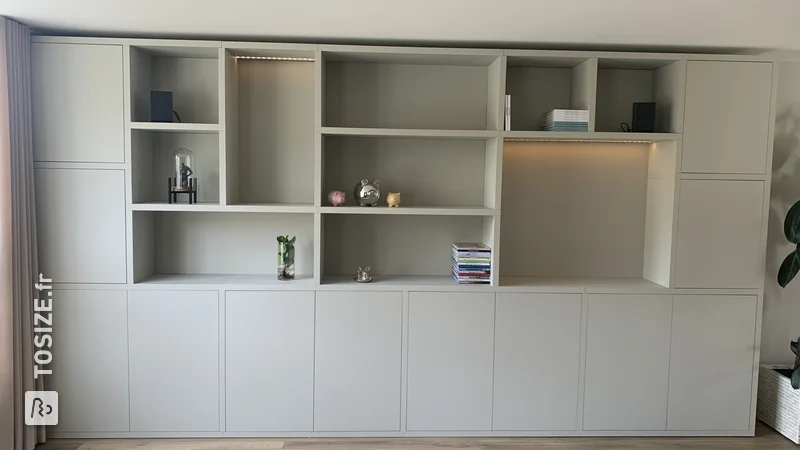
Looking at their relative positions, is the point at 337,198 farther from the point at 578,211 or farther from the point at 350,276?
the point at 578,211

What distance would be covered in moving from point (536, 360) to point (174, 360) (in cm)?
199

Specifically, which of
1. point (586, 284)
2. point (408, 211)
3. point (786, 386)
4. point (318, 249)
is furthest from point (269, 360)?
point (786, 386)

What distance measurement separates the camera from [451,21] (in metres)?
2.58

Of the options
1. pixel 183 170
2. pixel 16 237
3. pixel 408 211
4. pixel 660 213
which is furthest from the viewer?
pixel 660 213

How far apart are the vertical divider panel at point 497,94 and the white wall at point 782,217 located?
1845mm

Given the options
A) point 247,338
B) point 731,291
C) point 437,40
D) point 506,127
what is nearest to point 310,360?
point 247,338

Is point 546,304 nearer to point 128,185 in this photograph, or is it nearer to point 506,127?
point 506,127

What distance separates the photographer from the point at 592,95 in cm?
299

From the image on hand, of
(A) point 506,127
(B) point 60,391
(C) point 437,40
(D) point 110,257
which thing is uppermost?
(C) point 437,40

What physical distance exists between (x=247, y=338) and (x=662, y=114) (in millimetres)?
2680

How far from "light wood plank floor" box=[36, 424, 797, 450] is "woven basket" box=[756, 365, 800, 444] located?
86mm

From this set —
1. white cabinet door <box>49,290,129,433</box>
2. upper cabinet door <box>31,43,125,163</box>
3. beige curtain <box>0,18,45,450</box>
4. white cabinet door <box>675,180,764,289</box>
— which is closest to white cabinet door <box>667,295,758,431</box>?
white cabinet door <box>675,180,764,289</box>

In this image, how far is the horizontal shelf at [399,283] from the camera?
120 inches

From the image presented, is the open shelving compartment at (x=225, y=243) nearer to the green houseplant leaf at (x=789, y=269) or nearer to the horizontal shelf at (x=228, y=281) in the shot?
the horizontal shelf at (x=228, y=281)
